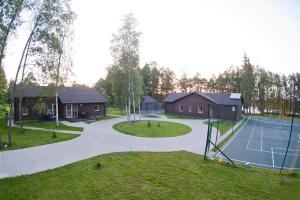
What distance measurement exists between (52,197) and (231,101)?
30.7 meters

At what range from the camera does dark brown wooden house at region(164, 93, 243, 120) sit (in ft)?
105

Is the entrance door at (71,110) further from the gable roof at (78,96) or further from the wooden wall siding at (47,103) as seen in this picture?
the gable roof at (78,96)

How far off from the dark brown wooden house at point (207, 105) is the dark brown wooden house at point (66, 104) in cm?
1417

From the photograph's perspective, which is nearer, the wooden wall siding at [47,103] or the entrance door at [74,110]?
the wooden wall siding at [47,103]

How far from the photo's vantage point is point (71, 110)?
26719mm

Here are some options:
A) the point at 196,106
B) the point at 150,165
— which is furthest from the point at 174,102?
the point at 150,165

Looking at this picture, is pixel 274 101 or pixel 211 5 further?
pixel 274 101

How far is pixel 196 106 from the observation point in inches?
1361

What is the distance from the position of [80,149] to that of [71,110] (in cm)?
1507

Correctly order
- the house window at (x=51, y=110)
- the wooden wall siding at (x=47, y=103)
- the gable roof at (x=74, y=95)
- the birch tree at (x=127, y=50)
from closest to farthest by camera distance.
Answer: the birch tree at (x=127, y=50), the wooden wall siding at (x=47, y=103), the gable roof at (x=74, y=95), the house window at (x=51, y=110)

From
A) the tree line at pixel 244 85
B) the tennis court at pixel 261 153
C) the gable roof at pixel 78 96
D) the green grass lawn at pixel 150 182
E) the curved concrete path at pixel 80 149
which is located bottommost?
the tennis court at pixel 261 153

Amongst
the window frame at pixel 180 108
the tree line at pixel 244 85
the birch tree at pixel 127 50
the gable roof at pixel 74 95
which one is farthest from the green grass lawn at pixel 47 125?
the tree line at pixel 244 85

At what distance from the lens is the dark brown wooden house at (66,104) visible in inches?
920

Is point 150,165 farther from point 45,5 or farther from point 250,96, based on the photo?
point 250,96
